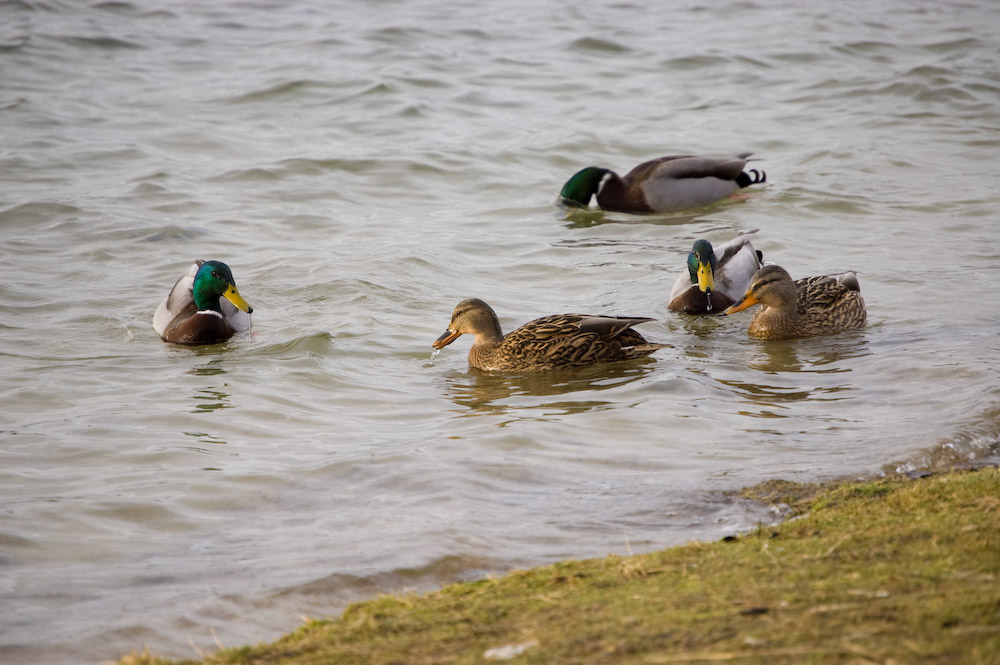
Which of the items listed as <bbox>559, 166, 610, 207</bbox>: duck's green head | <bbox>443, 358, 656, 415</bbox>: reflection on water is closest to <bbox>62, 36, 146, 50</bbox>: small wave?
<bbox>559, 166, 610, 207</bbox>: duck's green head

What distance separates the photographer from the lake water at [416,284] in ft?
16.4

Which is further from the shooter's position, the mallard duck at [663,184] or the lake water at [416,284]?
the mallard duck at [663,184]

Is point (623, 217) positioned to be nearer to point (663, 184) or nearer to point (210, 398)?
point (663, 184)

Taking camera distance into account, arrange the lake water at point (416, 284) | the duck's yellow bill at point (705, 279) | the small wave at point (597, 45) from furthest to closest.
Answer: the small wave at point (597, 45), the duck's yellow bill at point (705, 279), the lake water at point (416, 284)

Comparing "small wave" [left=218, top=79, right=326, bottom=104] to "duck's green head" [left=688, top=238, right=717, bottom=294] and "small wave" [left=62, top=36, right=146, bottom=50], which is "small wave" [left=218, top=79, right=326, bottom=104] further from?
"duck's green head" [left=688, top=238, right=717, bottom=294]

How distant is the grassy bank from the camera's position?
2.92 meters

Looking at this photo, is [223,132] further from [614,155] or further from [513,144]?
[614,155]

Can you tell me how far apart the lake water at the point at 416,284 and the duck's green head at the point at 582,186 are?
431 millimetres

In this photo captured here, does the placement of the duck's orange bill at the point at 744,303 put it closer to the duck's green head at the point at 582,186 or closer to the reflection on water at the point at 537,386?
the reflection on water at the point at 537,386

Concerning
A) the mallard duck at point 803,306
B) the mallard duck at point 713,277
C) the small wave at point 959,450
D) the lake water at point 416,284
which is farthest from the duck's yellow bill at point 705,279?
the small wave at point 959,450

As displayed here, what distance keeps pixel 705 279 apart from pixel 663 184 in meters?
4.43

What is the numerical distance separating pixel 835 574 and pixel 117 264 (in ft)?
30.9

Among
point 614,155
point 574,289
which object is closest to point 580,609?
point 574,289

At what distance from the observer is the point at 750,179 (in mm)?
14219
